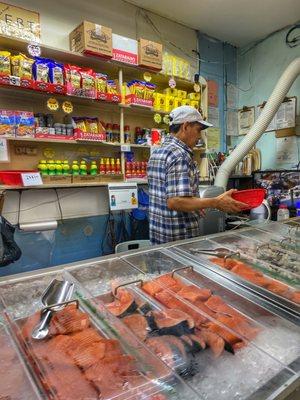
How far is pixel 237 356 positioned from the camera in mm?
698

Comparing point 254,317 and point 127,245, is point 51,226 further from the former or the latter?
point 254,317

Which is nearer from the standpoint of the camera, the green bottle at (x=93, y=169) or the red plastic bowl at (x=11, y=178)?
the red plastic bowl at (x=11, y=178)

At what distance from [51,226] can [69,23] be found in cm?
209

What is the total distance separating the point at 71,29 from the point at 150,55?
85 centimetres

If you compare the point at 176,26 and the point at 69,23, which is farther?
the point at 176,26

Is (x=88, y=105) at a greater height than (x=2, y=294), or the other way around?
(x=88, y=105)

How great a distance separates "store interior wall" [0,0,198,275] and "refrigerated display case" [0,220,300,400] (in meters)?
1.91

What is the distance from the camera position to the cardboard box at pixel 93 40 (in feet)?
8.80

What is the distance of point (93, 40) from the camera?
2.72m

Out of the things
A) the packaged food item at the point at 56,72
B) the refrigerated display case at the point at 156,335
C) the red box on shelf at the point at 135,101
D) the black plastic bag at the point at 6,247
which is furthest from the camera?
the red box on shelf at the point at 135,101

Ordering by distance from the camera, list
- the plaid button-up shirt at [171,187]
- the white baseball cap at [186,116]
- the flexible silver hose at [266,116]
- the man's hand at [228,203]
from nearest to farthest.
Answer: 1. the man's hand at [228,203]
2. the plaid button-up shirt at [171,187]
3. the white baseball cap at [186,116]
4. the flexible silver hose at [266,116]

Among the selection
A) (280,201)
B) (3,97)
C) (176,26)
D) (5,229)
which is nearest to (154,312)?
(5,229)

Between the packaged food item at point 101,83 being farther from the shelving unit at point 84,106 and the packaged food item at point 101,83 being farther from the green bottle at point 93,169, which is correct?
the green bottle at point 93,169

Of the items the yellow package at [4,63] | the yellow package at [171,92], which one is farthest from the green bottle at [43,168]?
the yellow package at [171,92]
